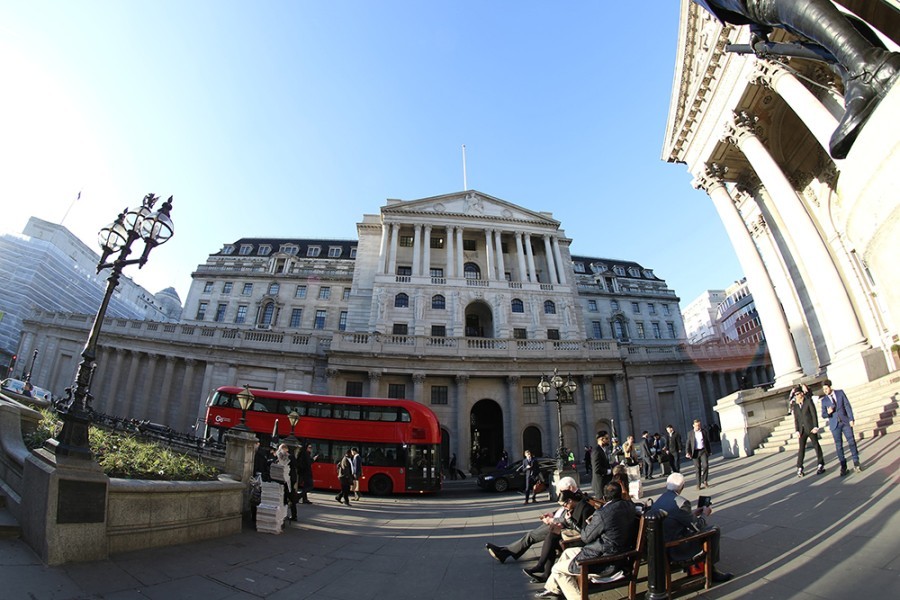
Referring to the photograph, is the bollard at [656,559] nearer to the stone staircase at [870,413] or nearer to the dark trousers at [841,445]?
the dark trousers at [841,445]

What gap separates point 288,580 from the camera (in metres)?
5.64

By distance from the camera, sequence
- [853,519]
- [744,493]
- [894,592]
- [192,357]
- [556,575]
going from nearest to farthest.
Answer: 1. [894,592]
2. [556,575]
3. [853,519]
4. [744,493]
5. [192,357]

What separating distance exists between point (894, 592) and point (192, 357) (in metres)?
35.2

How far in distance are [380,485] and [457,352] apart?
43.4 ft

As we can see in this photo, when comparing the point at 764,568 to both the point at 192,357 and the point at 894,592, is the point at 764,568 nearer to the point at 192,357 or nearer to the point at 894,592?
the point at 894,592

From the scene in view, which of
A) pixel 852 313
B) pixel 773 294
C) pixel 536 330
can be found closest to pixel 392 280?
pixel 536 330

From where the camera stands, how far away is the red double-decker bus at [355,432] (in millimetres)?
18484

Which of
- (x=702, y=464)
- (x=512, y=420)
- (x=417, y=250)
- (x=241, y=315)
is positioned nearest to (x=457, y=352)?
(x=512, y=420)

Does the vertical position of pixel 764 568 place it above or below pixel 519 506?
above

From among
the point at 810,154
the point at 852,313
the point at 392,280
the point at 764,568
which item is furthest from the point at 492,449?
the point at 764,568

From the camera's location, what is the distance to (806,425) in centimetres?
912

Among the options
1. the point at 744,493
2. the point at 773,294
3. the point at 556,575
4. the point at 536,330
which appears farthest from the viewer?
the point at 536,330

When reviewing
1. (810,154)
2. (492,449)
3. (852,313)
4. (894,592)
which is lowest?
(492,449)

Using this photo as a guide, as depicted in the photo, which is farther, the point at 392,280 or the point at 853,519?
the point at 392,280
